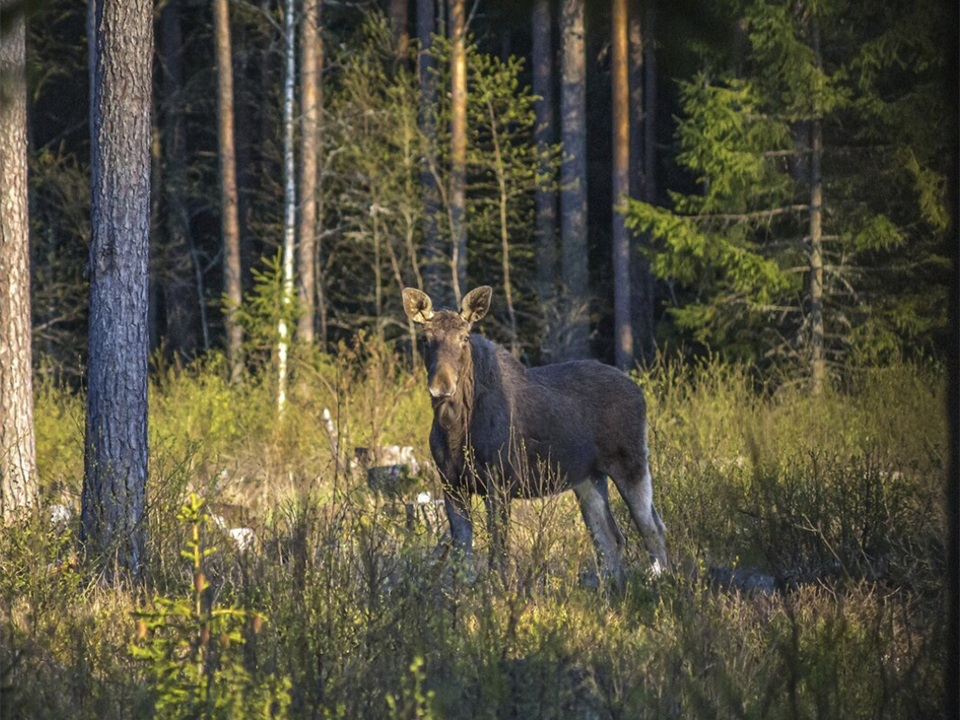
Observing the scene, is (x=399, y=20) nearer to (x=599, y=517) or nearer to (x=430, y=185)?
(x=430, y=185)

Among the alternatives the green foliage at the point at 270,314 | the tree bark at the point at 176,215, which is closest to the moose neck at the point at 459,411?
the green foliage at the point at 270,314

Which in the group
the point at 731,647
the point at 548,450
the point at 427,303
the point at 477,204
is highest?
the point at 477,204

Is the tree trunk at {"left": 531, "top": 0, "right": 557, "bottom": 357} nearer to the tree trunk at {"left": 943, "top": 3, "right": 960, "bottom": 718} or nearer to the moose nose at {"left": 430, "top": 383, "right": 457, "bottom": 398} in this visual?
the moose nose at {"left": 430, "top": 383, "right": 457, "bottom": 398}

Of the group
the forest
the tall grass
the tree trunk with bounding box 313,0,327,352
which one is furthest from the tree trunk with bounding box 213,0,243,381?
the tall grass

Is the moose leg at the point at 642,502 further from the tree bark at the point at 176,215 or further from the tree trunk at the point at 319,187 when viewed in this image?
the tree bark at the point at 176,215

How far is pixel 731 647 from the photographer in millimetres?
4906

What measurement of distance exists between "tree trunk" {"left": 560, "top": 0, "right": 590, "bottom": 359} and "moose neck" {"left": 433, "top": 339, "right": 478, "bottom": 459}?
14067 mm

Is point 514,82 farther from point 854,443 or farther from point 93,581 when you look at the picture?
point 93,581

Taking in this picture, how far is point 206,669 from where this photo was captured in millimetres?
4281

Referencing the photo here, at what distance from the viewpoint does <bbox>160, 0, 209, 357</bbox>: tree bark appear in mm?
26531

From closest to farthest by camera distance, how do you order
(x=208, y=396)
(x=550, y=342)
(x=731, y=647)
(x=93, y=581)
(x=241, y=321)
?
(x=731, y=647) → (x=93, y=581) → (x=208, y=396) → (x=241, y=321) → (x=550, y=342)

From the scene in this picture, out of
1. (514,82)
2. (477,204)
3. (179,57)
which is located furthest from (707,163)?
(179,57)

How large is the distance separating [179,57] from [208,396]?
18.3 metres

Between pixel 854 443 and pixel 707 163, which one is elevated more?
pixel 707 163
